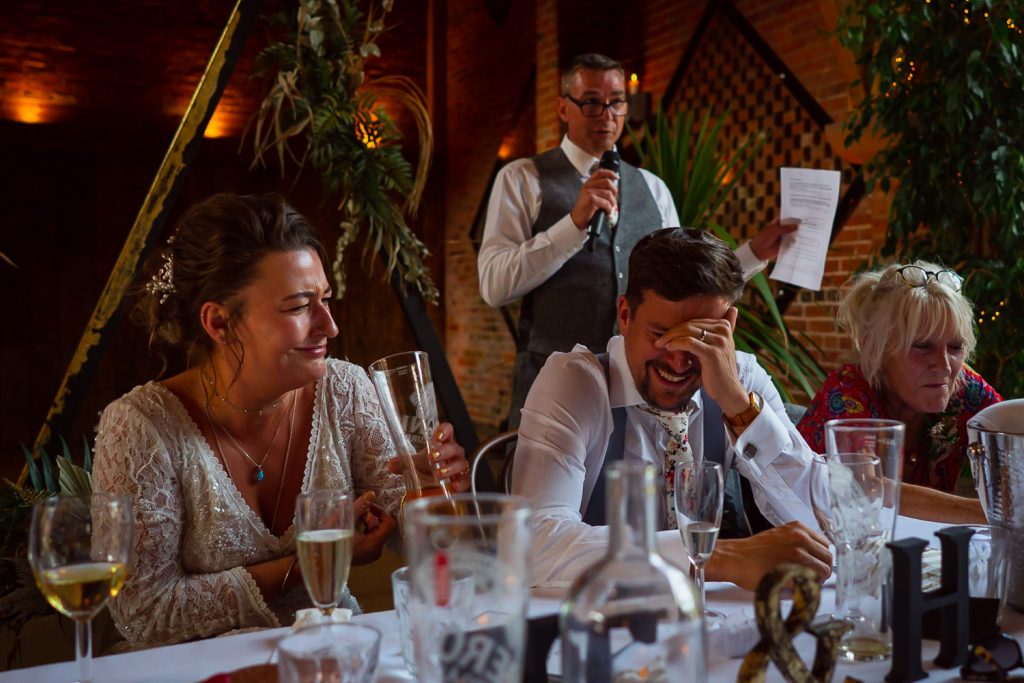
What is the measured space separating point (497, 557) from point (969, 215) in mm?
3129

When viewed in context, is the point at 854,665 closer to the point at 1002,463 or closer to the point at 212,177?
the point at 1002,463

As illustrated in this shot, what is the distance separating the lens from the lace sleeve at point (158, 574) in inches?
59.6

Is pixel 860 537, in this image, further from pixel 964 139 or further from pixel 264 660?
pixel 964 139

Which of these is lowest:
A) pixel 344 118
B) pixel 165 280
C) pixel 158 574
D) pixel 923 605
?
pixel 158 574

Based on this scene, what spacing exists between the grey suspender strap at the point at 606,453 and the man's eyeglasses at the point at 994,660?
940 mm

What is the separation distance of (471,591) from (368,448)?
1279 millimetres

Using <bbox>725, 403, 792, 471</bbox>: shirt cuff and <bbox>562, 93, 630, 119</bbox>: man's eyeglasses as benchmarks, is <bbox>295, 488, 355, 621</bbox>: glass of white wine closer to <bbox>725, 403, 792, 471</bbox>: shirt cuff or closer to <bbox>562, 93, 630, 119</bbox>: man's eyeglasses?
<bbox>725, 403, 792, 471</bbox>: shirt cuff

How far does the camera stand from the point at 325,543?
98 cm

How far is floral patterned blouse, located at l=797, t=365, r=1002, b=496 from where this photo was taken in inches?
84.9

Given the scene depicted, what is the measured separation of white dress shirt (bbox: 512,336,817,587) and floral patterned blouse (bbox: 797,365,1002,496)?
24 centimetres

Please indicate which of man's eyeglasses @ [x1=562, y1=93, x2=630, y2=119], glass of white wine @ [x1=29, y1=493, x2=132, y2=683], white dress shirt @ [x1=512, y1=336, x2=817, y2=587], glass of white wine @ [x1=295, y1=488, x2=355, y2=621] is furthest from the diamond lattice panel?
glass of white wine @ [x1=29, y1=493, x2=132, y2=683]

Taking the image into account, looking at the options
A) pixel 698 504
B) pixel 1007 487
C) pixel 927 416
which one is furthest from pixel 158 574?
pixel 927 416

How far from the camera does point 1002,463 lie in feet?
3.80

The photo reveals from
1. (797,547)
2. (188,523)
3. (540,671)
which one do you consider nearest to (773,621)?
(540,671)
